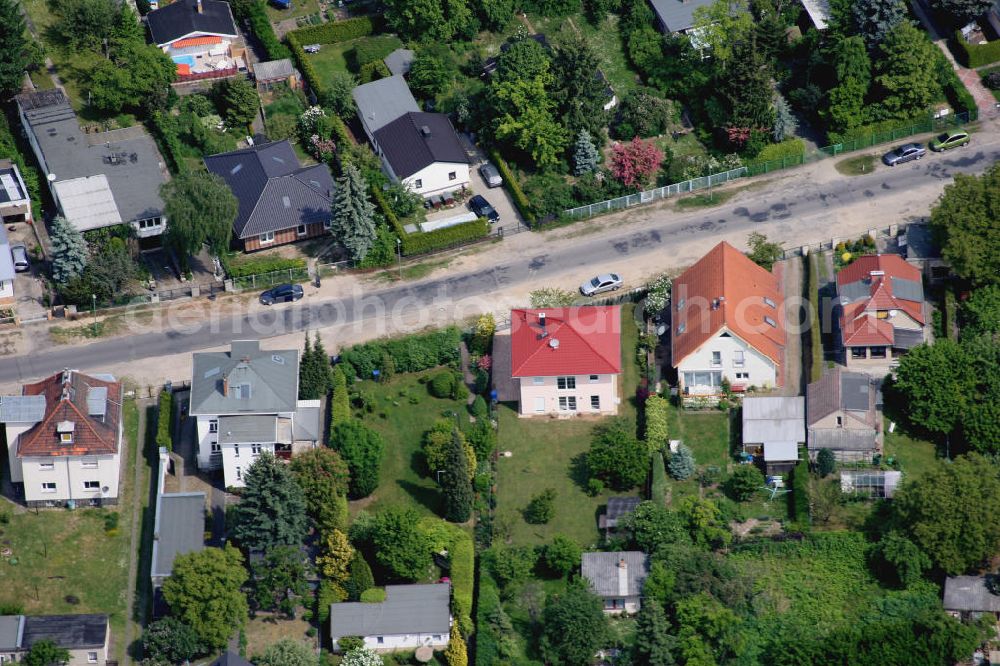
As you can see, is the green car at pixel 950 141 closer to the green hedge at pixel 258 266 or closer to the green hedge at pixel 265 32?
the green hedge at pixel 258 266

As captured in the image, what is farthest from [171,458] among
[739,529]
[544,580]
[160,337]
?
[739,529]

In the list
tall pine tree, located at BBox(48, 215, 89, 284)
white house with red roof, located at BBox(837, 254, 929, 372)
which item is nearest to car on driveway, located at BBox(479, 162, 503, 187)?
white house with red roof, located at BBox(837, 254, 929, 372)

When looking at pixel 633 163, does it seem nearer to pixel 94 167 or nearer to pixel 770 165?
pixel 770 165

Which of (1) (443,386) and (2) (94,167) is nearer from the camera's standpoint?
(1) (443,386)

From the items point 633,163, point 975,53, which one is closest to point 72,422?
point 633,163

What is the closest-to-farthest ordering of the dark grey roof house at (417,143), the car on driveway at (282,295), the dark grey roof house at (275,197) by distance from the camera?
the car on driveway at (282,295)
the dark grey roof house at (275,197)
the dark grey roof house at (417,143)

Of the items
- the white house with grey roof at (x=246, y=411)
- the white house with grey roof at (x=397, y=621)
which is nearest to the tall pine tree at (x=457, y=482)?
the white house with grey roof at (x=397, y=621)

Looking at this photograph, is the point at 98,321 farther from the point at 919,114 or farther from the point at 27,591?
the point at 919,114
